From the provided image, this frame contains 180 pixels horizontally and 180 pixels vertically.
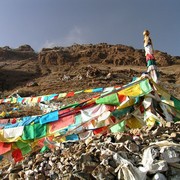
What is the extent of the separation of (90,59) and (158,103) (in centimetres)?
4311

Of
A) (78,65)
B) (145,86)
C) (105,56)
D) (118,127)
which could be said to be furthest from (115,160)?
(105,56)

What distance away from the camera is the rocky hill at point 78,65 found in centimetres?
3694

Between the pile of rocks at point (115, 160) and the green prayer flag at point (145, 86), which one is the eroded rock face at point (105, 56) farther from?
the pile of rocks at point (115, 160)

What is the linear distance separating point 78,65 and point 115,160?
44425 millimetres

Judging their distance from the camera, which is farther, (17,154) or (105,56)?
(105,56)

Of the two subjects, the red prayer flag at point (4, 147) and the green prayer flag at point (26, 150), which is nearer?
the green prayer flag at point (26, 150)

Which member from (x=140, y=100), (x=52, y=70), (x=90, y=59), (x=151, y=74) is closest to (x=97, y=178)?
(x=140, y=100)

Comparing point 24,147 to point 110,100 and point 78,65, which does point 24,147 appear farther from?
point 78,65

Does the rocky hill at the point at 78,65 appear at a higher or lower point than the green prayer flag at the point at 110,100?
higher

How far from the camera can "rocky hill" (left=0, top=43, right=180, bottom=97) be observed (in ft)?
121

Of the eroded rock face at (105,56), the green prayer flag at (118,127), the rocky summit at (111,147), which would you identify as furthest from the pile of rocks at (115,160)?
the eroded rock face at (105,56)

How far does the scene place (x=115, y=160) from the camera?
4859 mm

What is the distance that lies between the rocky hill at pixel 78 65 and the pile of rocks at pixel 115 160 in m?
27.1

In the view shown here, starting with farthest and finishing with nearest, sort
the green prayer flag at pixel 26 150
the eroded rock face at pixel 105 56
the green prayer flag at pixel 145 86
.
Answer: the eroded rock face at pixel 105 56 < the green prayer flag at pixel 145 86 < the green prayer flag at pixel 26 150
